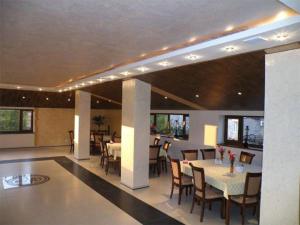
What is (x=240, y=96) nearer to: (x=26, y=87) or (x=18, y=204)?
(x=18, y=204)

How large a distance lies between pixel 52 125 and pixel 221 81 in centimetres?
1111

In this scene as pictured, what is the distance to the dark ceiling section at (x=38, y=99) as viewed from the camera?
1120 cm

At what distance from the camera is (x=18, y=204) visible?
5.63 m

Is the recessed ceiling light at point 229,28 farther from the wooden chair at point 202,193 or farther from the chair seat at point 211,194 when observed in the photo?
the chair seat at point 211,194

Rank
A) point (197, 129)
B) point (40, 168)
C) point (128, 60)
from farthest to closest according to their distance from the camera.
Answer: point (197, 129) < point (40, 168) < point (128, 60)

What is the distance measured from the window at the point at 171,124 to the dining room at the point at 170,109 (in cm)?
7

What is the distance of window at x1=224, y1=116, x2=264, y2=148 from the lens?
8.04 meters

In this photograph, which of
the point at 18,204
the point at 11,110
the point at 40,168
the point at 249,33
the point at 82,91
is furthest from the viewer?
the point at 11,110

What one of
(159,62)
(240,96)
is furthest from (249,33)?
(240,96)

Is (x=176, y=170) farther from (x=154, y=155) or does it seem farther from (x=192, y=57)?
(x=192, y=57)

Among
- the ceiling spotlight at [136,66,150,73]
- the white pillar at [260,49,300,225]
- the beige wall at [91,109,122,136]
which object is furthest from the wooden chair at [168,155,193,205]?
the beige wall at [91,109,122,136]

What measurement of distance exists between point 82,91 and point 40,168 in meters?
3.49

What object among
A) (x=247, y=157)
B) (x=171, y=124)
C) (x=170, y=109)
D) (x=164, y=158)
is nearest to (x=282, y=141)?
(x=247, y=157)

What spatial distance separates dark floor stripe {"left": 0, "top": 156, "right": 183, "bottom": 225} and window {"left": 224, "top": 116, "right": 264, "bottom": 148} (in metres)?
4.19
